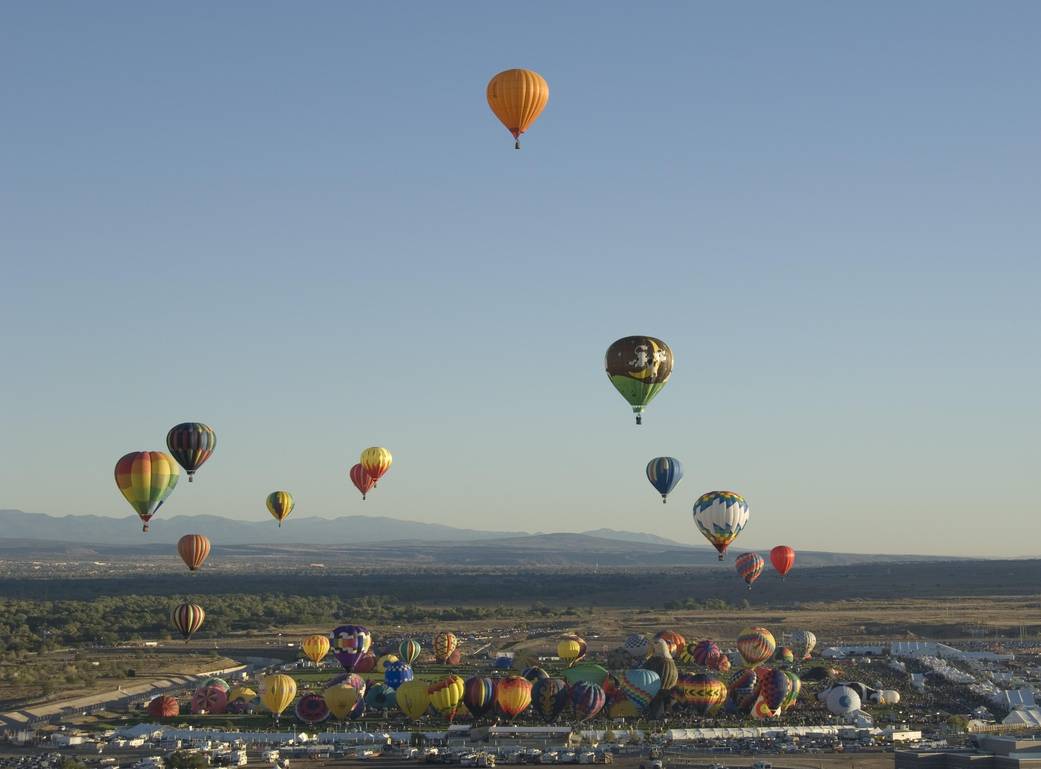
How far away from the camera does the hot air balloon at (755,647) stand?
241 ft

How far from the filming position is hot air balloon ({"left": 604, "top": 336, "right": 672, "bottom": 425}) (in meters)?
55.8

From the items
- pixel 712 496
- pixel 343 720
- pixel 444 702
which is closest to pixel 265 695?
pixel 343 720

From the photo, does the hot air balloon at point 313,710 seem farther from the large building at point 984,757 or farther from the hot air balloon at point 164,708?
the large building at point 984,757

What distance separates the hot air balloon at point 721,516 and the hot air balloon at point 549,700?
10.7 meters

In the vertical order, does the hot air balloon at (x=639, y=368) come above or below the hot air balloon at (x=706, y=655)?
above

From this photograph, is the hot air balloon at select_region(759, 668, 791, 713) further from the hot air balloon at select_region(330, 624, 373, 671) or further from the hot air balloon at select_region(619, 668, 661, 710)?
the hot air balloon at select_region(330, 624, 373, 671)

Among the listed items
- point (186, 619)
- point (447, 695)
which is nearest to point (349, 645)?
point (186, 619)

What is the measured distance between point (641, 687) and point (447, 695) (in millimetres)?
7718

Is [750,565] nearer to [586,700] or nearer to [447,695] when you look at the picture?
[586,700]

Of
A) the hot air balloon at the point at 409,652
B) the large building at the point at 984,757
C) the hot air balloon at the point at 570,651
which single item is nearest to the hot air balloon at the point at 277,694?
the hot air balloon at the point at 409,652

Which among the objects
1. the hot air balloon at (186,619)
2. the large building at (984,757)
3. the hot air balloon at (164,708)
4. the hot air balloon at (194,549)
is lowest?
the hot air balloon at (164,708)

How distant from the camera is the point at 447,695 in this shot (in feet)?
190

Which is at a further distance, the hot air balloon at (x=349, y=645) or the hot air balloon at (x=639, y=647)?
the hot air balloon at (x=639, y=647)

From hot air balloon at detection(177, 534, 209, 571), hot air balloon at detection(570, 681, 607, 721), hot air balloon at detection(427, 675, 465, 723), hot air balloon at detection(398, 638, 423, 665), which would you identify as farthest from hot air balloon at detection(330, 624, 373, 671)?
hot air balloon at detection(570, 681, 607, 721)
